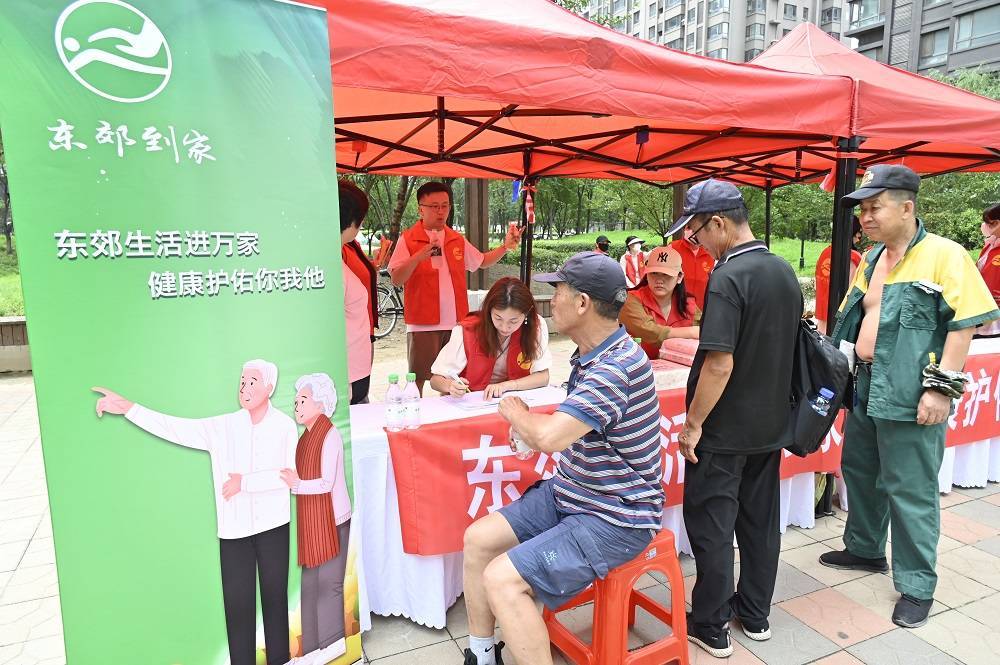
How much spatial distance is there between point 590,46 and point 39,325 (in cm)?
186

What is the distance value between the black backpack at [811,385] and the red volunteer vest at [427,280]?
7.97ft

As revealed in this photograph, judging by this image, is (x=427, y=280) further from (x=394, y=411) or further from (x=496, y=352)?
(x=394, y=411)

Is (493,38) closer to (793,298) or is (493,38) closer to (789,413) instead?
(793,298)

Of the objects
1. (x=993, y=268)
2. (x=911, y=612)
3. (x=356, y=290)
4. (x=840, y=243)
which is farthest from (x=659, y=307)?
(x=993, y=268)

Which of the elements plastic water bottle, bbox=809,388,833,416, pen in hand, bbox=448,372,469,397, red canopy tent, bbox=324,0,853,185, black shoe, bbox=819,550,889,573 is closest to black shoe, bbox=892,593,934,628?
black shoe, bbox=819,550,889,573

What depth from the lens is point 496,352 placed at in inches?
108

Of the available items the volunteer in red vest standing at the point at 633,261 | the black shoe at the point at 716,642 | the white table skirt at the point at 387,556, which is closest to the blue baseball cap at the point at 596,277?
the white table skirt at the point at 387,556

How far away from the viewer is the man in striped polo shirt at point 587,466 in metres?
1.65

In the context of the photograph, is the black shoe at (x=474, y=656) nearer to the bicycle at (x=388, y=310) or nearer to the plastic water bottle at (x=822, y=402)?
the plastic water bottle at (x=822, y=402)

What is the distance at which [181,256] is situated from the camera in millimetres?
1479

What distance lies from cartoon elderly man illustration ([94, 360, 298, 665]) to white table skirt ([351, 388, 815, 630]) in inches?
18.2

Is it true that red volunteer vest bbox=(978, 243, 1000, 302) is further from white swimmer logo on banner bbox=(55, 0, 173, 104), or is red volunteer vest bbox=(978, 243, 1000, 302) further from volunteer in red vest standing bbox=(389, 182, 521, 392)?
white swimmer logo on banner bbox=(55, 0, 173, 104)

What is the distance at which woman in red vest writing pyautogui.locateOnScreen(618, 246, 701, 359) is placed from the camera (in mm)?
3229

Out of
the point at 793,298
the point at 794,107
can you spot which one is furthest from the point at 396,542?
the point at 794,107
